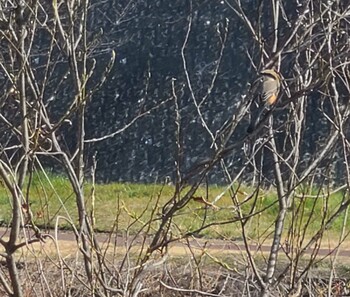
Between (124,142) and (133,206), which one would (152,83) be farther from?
(133,206)

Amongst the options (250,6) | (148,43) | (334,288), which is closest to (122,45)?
(148,43)

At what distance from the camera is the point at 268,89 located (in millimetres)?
3625

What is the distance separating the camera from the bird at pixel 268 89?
3.57m

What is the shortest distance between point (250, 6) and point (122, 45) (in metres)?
3.04

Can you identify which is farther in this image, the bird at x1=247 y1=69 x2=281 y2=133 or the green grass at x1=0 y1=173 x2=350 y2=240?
the green grass at x1=0 y1=173 x2=350 y2=240

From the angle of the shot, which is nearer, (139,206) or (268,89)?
(268,89)

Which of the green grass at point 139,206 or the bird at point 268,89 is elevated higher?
the bird at point 268,89

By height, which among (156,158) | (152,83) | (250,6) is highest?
(250,6)

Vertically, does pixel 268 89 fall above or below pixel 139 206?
above

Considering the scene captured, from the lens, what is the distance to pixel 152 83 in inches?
663

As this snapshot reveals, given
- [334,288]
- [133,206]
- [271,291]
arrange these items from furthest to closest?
[133,206] < [334,288] < [271,291]

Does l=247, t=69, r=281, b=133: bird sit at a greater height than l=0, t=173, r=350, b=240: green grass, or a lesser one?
greater

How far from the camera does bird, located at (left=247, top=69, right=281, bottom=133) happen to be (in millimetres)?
3570

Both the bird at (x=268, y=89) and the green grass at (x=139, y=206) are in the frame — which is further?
the green grass at (x=139, y=206)
